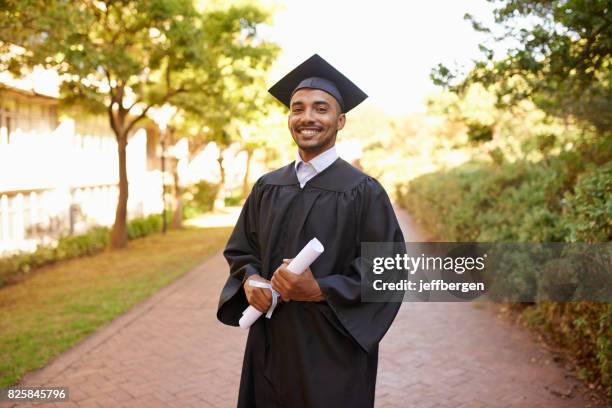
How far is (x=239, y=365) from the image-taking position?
219 inches

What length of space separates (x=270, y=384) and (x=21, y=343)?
187 inches

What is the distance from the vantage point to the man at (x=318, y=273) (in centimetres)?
249

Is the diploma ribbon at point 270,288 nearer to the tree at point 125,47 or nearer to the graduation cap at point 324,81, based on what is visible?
the graduation cap at point 324,81

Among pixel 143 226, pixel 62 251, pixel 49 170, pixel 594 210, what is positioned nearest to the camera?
pixel 594 210

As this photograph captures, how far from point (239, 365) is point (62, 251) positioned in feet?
27.8

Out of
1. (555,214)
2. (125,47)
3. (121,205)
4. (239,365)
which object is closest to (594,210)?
(555,214)

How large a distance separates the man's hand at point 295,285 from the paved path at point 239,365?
2539mm

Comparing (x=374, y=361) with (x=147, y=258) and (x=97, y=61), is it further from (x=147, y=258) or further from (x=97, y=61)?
(x=147, y=258)

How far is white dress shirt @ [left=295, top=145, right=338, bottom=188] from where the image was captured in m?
2.68

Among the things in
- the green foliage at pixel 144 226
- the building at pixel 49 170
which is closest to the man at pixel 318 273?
the building at pixel 49 170

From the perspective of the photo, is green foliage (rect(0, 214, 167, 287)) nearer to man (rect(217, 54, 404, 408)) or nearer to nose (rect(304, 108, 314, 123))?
man (rect(217, 54, 404, 408))

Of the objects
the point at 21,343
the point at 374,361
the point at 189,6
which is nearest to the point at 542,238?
the point at 374,361

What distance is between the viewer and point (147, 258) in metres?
12.8

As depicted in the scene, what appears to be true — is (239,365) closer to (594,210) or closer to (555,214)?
(594,210)
